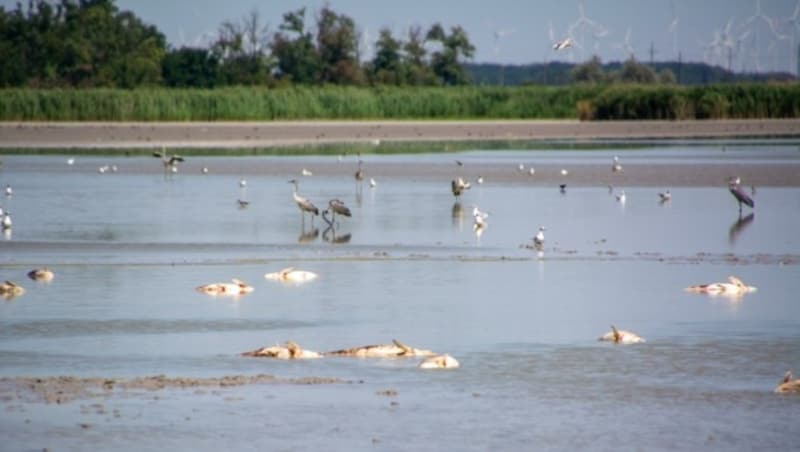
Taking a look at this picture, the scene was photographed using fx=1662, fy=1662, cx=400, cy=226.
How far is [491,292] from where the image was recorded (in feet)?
58.6

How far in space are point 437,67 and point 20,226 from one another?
283 ft

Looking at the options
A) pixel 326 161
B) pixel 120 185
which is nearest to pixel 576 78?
pixel 326 161

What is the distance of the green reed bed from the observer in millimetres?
73125

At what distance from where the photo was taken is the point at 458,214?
2862 cm

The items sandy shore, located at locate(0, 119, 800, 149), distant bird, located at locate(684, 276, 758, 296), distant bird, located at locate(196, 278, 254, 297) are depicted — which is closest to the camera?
distant bird, located at locate(684, 276, 758, 296)

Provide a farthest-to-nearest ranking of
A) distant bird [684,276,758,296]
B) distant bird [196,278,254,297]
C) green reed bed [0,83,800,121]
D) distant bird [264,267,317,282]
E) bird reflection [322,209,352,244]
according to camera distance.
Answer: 1. green reed bed [0,83,800,121]
2. bird reflection [322,209,352,244]
3. distant bird [264,267,317,282]
4. distant bird [196,278,254,297]
5. distant bird [684,276,758,296]

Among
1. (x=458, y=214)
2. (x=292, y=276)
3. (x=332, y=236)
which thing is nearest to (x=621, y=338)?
(x=292, y=276)

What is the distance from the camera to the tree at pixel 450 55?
111500 mm

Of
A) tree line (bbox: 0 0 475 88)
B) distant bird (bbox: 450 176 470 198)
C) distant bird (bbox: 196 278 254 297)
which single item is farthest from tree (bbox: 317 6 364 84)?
distant bird (bbox: 196 278 254 297)

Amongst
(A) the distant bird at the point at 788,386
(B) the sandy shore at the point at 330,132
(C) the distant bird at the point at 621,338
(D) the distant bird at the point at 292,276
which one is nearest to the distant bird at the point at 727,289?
(C) the distant bird at the point at 621,338

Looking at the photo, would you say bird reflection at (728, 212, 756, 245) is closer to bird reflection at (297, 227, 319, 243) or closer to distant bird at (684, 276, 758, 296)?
distant bird at (684, 276, 758, 296)

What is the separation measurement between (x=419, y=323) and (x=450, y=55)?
97.6 m

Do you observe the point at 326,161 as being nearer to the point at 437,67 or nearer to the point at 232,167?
the point at 232,167

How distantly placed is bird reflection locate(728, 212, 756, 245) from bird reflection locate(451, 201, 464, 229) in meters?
4.24
